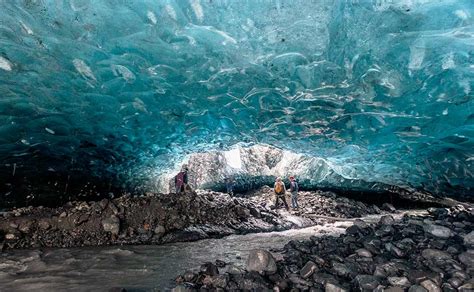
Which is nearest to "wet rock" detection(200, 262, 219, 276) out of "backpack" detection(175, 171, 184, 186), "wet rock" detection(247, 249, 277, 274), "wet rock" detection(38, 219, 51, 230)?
"wet rock" detection(247, 249, 277, 274)

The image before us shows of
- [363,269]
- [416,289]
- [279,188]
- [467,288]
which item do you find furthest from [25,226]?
[279,188]

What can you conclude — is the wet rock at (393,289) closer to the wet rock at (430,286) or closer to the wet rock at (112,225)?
the wet rock at (430,286)

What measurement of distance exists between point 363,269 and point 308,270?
29.4 inches

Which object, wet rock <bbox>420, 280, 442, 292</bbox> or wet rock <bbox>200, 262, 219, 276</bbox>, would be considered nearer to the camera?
wet rock <bbox>420, 280, 442, 292</bbox>

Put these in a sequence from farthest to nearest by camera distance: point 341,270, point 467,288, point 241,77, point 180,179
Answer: point 180,179, point 241,77, point 341,270, point 467,288

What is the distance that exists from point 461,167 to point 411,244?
241 inches

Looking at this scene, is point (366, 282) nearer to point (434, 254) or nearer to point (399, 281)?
point (399, 281)

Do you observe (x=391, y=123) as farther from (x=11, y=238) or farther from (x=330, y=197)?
(x=330, y=197)

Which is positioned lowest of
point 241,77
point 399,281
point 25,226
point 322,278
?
point 25,226

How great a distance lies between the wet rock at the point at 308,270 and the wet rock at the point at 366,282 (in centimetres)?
54

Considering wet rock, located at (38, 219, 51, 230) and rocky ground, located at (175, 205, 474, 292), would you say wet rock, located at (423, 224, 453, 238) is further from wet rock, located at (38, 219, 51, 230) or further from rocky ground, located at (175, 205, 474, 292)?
wet rock, located at (38, 219, 51, 230)

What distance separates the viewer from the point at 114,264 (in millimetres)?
5340

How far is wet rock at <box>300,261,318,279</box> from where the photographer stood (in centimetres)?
392

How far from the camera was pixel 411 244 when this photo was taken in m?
4.65
